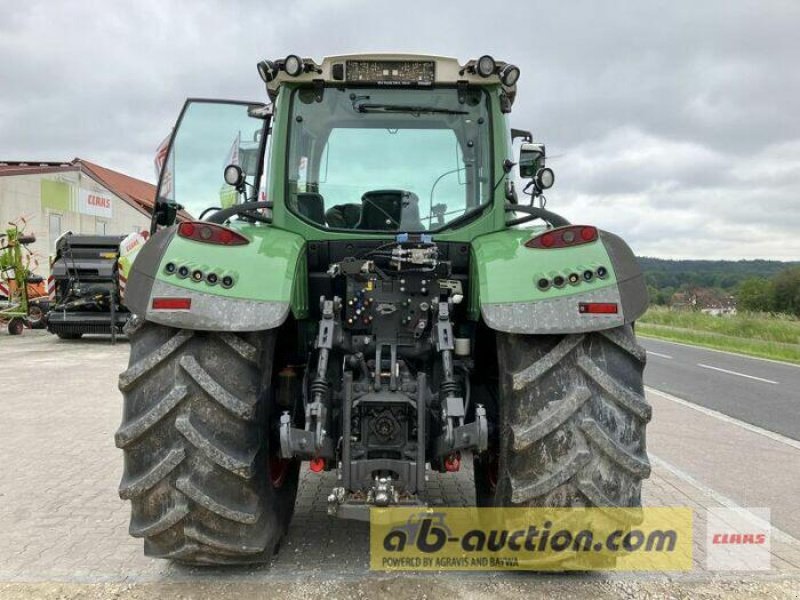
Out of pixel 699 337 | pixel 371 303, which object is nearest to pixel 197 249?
pixel 371 303

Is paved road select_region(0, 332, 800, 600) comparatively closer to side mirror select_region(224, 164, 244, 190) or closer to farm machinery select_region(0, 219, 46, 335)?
side mirror select_region(224, 164, 244, 190)

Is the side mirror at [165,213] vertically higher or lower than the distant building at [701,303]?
higher

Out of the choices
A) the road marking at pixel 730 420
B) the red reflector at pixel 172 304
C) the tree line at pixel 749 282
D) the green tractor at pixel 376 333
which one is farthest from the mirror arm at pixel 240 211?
the tree line at pixel 749 282

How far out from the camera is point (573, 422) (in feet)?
9.71

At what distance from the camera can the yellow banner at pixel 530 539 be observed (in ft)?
9.91

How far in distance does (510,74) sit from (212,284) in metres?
2.06

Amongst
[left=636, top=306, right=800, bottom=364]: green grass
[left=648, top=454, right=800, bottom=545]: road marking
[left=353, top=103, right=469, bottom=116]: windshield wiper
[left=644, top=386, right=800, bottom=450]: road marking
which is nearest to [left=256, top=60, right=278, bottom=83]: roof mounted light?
[left=353, top=103, right=469, bottom=116]: windshield wiper

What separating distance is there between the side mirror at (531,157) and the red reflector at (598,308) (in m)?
1.60

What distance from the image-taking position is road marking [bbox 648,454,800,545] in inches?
160

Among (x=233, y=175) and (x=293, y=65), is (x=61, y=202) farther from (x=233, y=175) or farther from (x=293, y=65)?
(x=293, y=65)

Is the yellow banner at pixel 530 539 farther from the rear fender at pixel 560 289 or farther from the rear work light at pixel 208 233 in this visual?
the rear work light at pixel 208 233

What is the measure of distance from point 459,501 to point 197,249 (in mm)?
2630

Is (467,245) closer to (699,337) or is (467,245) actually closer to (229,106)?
(229,106)

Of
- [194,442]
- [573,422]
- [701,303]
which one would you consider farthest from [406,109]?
[701,303]
